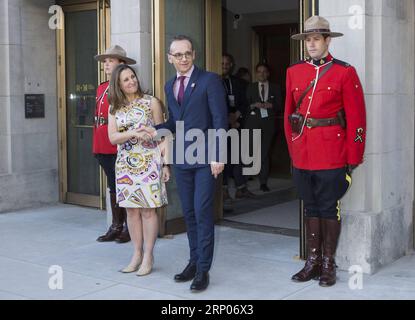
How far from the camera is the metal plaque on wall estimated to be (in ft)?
29.7

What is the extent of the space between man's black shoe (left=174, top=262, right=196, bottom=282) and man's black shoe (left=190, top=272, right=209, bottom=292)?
0.81 feet

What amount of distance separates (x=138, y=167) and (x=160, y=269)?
0.97 m

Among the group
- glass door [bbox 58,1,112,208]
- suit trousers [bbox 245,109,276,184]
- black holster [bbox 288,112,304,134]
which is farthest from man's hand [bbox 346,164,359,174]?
suit trousers [bbox 245,109,276,184]

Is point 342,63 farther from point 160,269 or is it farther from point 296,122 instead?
point 160,269

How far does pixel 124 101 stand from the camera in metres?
5.66

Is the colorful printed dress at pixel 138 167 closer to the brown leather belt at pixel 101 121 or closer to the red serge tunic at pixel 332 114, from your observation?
the red serge tunic at pixel 332 114

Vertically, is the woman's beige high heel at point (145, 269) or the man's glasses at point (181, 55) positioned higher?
the man's glasses at point (181, 55)

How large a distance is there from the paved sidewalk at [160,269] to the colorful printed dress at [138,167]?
0.66 meters

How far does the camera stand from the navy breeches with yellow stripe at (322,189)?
17.4 ft

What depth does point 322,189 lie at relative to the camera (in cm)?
536

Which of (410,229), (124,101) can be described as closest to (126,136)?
(124,101)
